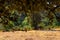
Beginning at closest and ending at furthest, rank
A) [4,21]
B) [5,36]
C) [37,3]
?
[37,3] < [4,21] < [5,36]

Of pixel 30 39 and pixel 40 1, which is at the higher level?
pixel 40 1

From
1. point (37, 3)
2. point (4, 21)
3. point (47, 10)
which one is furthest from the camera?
point (4, 21)

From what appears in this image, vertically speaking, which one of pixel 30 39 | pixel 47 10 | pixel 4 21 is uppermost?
pixel 47 10

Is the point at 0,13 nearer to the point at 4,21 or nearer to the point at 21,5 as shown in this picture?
the point at 4,21

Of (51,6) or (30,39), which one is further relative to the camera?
(30,39)

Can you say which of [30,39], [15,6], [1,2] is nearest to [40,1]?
[15,6]

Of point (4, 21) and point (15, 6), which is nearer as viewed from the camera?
point (15, 6)

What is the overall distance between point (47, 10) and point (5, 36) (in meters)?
0.72

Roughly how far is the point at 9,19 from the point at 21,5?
355mm

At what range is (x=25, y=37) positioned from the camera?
218 centimetres

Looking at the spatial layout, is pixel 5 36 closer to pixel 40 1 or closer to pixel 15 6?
pixel 15 6

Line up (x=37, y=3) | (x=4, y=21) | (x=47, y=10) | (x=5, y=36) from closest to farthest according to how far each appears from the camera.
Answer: (x=37, y=3)
(x=47, y=10)
(x=4, y=21)
(x=5, y=36)

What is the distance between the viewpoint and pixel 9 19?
2104 millimetres

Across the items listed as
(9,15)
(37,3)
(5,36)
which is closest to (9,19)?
(9,15)
